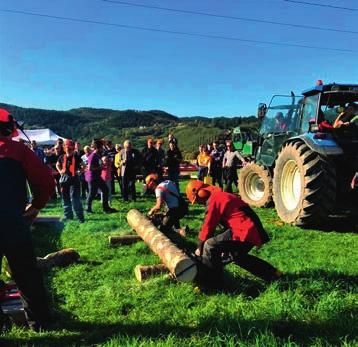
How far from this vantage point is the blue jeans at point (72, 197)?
10109 mm

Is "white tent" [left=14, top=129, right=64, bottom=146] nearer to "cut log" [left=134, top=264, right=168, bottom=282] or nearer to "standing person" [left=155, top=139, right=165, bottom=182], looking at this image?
"standing person" [left=155, top=139, right=165, bottom=182]

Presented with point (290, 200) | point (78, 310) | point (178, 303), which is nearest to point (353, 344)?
point (178, 303)

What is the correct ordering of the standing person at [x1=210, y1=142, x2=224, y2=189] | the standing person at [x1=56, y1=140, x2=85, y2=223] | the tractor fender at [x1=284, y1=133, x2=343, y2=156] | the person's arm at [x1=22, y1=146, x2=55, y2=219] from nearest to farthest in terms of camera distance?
the person's arm at [x1=22, y1=146, x2=55, y2=219], the tractor fender at [x1=284, y1=133, x2=343, y2=156], the standing person at [x1=56, y1=140, x2=85, y2=223], the standing person at [x1=210, y1=142, x2=224, y2=189]

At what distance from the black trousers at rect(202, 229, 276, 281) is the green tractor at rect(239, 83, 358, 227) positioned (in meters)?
3.16

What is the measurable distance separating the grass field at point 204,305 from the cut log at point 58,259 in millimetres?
175

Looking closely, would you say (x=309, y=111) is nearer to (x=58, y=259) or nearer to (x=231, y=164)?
(x=231, y=164)

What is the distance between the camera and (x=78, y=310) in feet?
16.1

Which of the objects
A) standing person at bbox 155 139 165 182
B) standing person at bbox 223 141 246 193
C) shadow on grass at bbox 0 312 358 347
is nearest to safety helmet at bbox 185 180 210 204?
shadow on grass at bbox 0 312 358 347

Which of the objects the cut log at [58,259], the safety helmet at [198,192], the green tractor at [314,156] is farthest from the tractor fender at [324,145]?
the cut log at [58,259]

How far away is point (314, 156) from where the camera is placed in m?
8.38

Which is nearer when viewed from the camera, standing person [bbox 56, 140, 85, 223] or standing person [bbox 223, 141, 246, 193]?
standing person [bbox 56, 140, 85, 223]

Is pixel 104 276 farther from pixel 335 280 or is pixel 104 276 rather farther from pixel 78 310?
pixel 335 280

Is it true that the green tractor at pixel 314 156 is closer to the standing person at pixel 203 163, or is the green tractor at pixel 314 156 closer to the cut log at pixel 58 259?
the cut log at pixel 58 259

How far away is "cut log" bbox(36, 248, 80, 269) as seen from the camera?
6.36 metres
